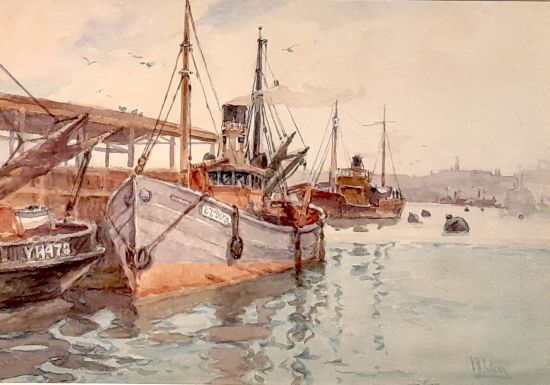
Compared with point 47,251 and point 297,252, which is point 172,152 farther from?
point 297,252

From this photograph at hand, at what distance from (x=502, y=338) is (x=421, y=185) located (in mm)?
613

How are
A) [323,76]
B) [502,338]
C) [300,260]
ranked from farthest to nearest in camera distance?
[300,260]
[323,76]
[502,338]

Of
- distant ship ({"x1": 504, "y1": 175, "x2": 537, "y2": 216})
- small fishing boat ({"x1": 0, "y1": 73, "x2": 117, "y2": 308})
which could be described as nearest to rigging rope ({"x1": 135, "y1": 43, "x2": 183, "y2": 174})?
small fishing boat ({"x1": 0, "y1": 73, "x2": 117, "y2": 308})

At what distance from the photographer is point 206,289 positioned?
8.68ft

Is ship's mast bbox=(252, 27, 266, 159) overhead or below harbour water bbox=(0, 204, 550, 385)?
overhead

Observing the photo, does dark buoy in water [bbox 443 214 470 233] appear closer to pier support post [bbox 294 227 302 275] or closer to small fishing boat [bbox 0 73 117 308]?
pier support post [bbox 294 227 302 275]

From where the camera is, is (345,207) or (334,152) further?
(345,207)

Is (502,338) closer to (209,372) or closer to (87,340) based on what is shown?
(209,372)

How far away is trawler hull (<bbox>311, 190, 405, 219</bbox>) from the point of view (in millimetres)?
2436

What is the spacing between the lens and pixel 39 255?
2.51m

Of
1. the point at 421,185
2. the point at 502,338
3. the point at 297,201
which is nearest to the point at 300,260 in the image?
the point at 297,201

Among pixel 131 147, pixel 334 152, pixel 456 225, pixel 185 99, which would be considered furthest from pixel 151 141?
pixel 456 225
